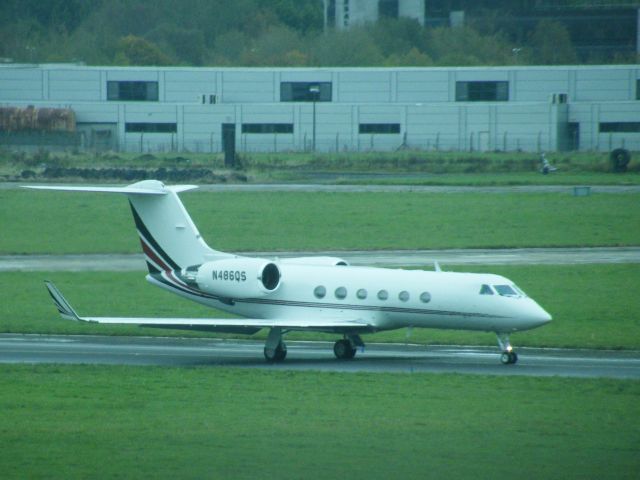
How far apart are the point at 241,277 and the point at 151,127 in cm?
7926

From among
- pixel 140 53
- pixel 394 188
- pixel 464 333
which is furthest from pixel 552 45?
pixel 464 333

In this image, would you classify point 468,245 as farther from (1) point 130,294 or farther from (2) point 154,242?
(2) point 154,242

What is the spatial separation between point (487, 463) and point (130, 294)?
25.6 m

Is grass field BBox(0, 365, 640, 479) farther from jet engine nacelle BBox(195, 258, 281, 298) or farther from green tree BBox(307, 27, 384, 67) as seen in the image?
green tree BBox(307, 27, 384, 67)

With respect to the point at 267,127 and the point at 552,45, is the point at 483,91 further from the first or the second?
the point at 552,45

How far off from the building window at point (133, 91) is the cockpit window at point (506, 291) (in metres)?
85.2

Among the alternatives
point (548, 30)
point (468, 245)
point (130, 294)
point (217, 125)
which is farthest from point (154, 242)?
point (548, 30)

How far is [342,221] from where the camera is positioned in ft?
207

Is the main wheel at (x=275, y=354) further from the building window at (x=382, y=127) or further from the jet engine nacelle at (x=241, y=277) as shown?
the building window at (x=382, y=127)

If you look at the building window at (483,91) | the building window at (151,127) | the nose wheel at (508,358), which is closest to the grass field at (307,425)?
the nose wheel at (508,358)

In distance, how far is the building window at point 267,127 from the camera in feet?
358

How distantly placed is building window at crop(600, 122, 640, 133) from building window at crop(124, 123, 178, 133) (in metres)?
37.6

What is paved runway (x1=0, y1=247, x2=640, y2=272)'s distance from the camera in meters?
49.2

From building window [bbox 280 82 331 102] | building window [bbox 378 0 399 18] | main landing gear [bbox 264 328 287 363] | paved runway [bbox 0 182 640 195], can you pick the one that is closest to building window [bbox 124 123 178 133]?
building window [bbox 280 82 331 102]
